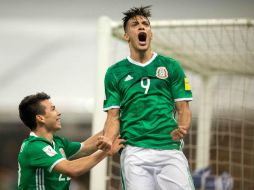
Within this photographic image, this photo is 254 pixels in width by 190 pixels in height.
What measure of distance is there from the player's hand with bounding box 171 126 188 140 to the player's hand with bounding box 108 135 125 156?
1.19ft

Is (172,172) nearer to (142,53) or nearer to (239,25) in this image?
(142,53)

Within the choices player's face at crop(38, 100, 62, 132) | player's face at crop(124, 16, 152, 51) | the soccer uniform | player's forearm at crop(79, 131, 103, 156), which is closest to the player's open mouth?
player's face at crop(124, 16, 152, 51)

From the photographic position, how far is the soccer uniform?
14.4 feet

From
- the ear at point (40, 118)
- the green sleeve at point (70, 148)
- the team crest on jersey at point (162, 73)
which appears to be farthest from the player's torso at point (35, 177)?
the team crest on jersey at point (162, 73)

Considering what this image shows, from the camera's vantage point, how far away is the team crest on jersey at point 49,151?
4.81 metres

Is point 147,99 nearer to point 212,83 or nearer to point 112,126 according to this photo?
point 112,126

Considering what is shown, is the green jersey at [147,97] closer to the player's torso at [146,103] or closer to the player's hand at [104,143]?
the player's torso at [146,103]

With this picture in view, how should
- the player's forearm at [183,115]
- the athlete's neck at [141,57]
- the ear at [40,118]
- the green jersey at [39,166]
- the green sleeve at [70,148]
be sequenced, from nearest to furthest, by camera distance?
the player's forearm at [183,115] → the athlete's neck at [141,57] → the green jersey at [39,166] → the ear at [40,118] → the green sleeve at [70,148]

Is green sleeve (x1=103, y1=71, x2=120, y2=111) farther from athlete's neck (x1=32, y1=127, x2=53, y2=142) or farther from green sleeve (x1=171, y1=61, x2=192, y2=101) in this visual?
athlete's neck (x1=32, y1=127, x2=53, y2=142)

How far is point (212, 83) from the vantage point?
28.6ft

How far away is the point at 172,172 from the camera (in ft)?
14.3

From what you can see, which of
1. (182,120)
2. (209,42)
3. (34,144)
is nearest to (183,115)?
(182,120)

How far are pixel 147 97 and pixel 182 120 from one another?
281 mm

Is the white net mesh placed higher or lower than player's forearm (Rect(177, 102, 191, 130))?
higher
